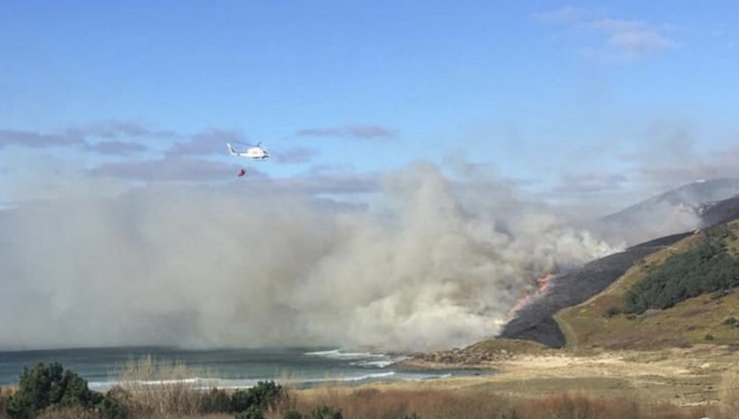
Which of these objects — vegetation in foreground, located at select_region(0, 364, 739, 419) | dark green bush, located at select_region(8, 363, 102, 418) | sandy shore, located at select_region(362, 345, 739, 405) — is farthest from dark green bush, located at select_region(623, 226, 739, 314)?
dark green bush, located at select_region(8, 363, 102, 418)

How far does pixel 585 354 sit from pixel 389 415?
85.6 metres

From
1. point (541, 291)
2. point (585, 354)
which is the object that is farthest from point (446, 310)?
point (585, 354)

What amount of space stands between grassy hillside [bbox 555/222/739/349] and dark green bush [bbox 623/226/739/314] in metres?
0.71

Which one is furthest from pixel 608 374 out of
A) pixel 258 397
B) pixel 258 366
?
pixel 258 366

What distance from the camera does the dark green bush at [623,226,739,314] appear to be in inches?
6358

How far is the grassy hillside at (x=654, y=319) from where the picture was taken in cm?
14062

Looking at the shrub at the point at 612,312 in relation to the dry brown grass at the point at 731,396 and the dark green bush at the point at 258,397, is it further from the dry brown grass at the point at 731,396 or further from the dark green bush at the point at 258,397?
the dark green bush at the point at 258,397

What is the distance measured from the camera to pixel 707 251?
174625 millimetres

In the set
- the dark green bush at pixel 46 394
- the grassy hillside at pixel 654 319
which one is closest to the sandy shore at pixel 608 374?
the grassy hillside at pixel 654 319

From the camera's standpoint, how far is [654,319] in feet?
508

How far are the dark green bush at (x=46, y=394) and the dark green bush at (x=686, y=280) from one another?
12151cm

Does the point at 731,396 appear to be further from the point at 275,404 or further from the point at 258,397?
the point at 258,397

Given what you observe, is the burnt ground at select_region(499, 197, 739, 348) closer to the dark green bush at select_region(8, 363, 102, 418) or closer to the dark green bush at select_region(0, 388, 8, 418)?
the dark green bush at select_region(8, 363, 102, 418)

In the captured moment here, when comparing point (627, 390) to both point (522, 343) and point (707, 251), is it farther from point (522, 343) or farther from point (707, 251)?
point (707, 251)
